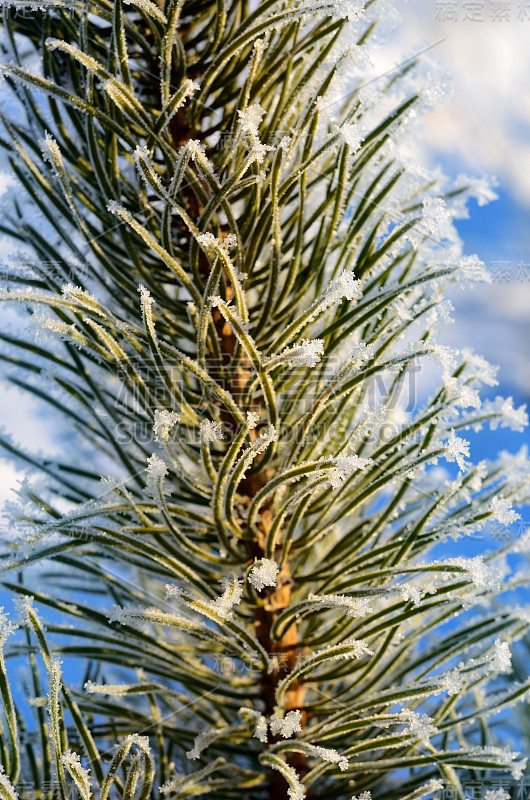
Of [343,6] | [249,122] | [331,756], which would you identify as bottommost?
[331,756]

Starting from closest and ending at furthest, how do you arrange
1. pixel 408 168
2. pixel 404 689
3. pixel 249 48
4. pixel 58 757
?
1. pixel 58 757
2. pixel 404 689
3. pixel 408 168
4. pixel 249 48

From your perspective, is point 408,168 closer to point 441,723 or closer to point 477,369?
point 477,369

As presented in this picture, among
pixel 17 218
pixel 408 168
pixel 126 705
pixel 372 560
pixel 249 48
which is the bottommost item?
pixel 126 705

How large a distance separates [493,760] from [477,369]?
593 millimetres

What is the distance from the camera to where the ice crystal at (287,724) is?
918 millimetres

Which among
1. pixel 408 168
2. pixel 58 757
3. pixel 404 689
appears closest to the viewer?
pixel 58 757

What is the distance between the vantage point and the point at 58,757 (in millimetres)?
813

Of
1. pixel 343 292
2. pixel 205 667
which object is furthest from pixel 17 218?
pixel 205 667

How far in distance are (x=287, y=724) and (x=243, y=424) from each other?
396 millimetres

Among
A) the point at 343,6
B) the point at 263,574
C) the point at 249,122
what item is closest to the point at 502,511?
the point at 263,574

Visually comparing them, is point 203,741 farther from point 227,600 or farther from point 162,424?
point 162,424

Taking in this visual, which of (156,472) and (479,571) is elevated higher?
(156,472)

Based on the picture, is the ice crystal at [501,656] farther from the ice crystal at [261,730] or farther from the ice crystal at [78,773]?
the ice crystal at [78,773]

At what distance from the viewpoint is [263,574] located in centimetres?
91
